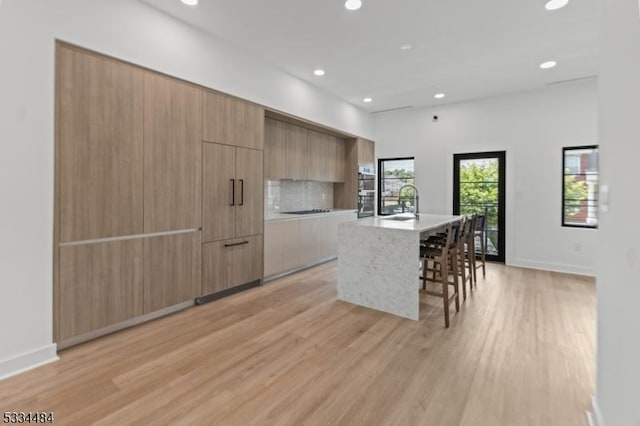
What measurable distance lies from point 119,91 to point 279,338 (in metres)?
2.60

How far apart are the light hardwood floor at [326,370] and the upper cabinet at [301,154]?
2373mm

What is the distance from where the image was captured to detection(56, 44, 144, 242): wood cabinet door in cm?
238

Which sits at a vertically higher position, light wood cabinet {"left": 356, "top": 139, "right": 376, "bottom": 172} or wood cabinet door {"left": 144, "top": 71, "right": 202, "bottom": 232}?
light wood cabinet {"left": 356, "top": 139, "right": 376, "bottom": 172}

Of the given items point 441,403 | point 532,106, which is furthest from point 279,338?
point 532,106

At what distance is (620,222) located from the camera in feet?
4.27

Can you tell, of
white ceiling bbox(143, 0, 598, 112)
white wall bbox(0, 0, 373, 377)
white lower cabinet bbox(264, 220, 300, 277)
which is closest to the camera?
white wall bbox(0, 0, 373, 377)

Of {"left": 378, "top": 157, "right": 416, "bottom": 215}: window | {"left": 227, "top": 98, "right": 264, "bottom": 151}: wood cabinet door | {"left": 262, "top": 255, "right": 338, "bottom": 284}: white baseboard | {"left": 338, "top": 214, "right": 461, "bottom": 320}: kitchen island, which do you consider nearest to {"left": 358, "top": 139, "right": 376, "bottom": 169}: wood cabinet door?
{"left": 378, "top": 157, "right": 416, "bottom": 215}: window

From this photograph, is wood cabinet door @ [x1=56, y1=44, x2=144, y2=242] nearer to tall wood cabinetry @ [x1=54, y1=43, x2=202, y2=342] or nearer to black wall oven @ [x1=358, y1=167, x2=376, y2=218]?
tall wood cabinetry @ [x1=54, y1=43, x2=202, y2=342]

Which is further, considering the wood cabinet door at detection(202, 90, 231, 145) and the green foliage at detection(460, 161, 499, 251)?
the green foliage at detection(460, 161, 499, 251)

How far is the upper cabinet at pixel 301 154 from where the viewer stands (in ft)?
15.6

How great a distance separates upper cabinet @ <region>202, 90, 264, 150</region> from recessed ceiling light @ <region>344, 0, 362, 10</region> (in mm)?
1646

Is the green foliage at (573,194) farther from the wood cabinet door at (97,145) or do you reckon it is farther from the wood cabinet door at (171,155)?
the wood cabinet door at (97,145)

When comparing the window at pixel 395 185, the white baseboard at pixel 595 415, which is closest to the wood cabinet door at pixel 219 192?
the white baseboard at pixel 595 415

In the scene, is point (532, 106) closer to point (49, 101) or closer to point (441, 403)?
point (441, 403)
